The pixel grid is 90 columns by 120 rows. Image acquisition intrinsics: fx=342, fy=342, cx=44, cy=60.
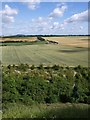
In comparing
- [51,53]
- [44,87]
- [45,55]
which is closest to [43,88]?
[44,87]

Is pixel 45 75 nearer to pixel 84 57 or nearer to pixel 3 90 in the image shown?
pixel 3 90

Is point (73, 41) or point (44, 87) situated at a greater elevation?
point (73, 41)

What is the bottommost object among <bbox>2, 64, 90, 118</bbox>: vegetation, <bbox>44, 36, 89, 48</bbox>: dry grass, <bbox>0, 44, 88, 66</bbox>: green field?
<bbox>2, 64, 90, 118</bbox>: vegetation

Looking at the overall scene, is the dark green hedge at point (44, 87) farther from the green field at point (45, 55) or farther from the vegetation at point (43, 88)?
the green field at point (45, 55)

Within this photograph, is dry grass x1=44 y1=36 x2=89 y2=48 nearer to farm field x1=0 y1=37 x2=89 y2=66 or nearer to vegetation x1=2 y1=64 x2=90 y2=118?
farm field x1=0 y1=37 x2=89 y2=66

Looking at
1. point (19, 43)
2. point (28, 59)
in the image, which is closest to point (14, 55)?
point (28, 59)

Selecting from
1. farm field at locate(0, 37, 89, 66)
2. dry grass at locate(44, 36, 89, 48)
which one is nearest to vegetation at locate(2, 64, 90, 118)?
farm field at locate(0, 37, 89, 66)

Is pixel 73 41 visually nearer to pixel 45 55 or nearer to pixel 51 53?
pixel 51 53
